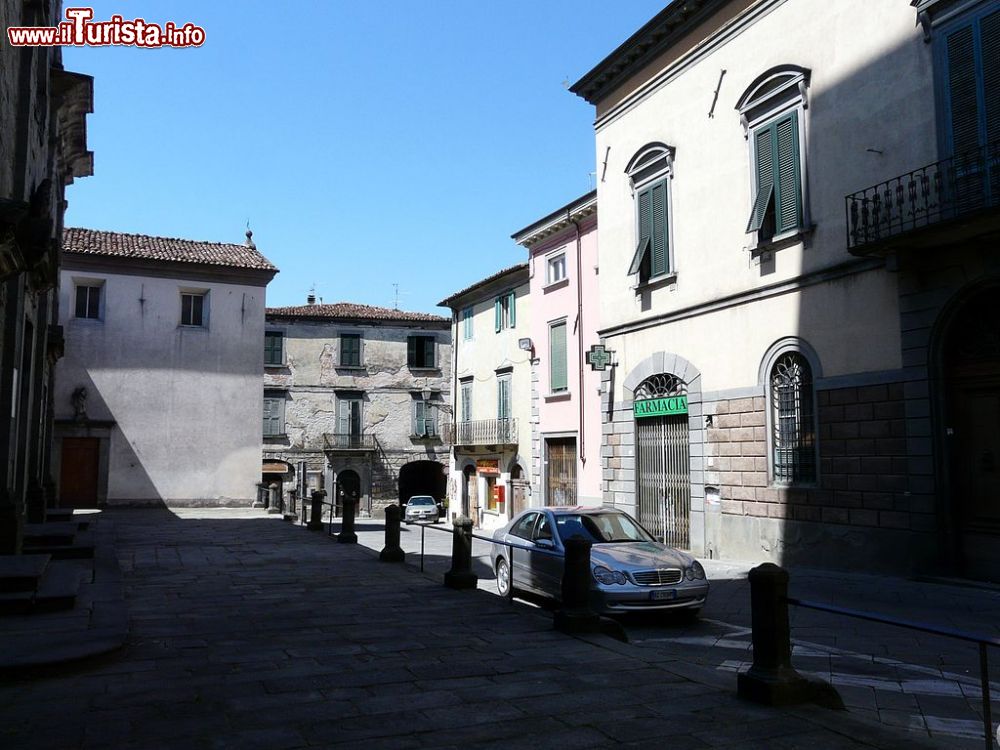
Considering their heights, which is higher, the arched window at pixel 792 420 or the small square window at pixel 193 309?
the small square window at pixel 193 309

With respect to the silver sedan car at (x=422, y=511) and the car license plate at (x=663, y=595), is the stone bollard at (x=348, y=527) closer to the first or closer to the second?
the car license plate at (x=663, y=595)

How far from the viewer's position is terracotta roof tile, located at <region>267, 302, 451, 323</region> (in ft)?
145

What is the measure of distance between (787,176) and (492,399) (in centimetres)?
2117

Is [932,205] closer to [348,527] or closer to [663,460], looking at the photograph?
[663,460]

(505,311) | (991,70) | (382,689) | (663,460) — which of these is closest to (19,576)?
(382,689)

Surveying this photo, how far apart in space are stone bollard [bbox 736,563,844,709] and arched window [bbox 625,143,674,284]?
1222cm

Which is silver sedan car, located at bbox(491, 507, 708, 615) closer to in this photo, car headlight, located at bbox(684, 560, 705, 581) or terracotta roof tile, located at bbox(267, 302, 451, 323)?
car headlight, located at bbox(684, 560, 705, 581)

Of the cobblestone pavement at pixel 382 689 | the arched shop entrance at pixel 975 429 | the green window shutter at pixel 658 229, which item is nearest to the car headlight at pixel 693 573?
the cobblestone pavement at pixel 382 689

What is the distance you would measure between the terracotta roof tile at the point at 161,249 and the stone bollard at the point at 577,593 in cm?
2334

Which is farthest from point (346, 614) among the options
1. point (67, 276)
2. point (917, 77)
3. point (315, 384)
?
point (315, 384)

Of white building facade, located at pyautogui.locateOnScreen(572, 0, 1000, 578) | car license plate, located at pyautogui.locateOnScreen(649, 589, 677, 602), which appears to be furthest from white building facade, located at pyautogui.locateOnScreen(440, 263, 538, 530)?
car license plate, located at pyautogui.locateOnScreen(649, 589, 677, 602)

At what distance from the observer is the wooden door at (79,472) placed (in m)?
26.3

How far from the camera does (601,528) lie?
442 inches

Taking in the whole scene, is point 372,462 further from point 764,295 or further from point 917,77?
point 917,77
